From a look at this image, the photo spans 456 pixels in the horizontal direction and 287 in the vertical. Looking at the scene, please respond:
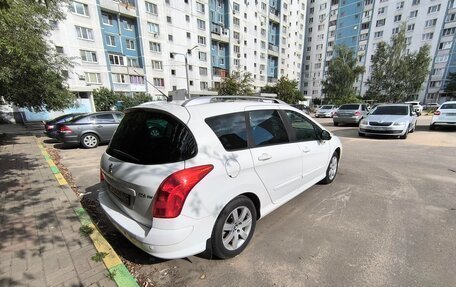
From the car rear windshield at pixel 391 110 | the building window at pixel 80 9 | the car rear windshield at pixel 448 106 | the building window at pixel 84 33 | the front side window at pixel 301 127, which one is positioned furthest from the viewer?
the building window at pixel 84 33

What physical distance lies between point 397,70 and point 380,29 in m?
26.1

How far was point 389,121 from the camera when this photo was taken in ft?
31.3

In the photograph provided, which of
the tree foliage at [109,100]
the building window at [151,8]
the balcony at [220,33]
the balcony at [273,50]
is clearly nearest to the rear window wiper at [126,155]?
the tree foliage at [109,100]

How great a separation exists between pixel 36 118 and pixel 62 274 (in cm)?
3262

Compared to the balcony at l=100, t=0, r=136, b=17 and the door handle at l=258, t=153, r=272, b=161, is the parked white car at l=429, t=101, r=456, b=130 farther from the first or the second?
the balcony at l=100, t=0, r=136, b=17

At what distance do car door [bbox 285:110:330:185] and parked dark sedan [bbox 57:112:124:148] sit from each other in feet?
28.7

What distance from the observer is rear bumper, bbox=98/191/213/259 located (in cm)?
198

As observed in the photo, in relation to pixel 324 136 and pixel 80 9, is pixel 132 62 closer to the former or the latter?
pixel 80 9

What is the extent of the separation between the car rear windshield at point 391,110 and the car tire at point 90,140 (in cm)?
1303

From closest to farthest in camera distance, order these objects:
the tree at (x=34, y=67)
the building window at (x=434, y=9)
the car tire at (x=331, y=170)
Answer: the car tire at (x=331, y=170)
the tree at (x=34, y=67)
the building window at (x=434, y=9)

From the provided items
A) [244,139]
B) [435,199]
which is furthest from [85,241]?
[435,199]

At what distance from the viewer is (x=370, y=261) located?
95.7 inches

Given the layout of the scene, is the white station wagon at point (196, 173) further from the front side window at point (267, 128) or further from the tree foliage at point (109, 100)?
the tree foliage at point (109, 100)

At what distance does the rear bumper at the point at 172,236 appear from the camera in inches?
78.1
